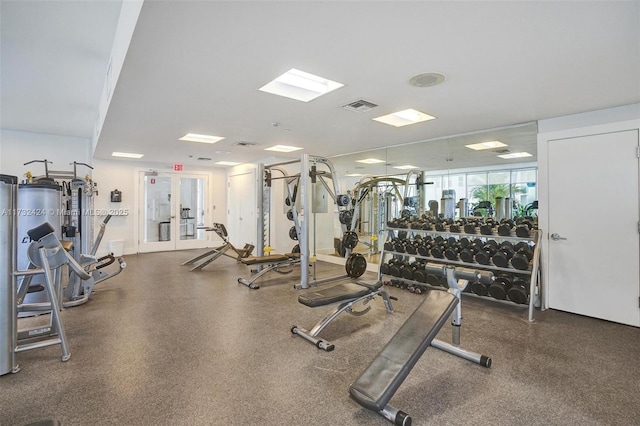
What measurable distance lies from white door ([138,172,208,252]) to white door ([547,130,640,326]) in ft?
23.0

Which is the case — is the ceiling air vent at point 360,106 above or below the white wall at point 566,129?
above

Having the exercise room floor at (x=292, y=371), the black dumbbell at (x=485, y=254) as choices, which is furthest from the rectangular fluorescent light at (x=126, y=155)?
the black dumbbell at (x=485, y=254)

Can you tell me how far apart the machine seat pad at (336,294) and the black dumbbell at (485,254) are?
1.45 meters

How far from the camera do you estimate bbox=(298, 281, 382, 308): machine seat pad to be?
2809mm

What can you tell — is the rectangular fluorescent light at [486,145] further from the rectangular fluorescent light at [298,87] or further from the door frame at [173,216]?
the door frame at [173,216]

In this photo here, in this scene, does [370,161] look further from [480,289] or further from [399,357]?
[399,357]

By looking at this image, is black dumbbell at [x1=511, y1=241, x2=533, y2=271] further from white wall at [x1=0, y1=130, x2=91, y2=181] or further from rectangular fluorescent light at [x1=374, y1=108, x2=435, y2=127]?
white wall at [x1=0, y1=130, x2=91, y2=181]

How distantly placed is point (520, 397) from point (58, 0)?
4.32m

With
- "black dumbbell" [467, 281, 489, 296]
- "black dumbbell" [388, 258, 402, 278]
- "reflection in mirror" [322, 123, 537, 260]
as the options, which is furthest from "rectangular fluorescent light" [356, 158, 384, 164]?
"black dumbbell" [467, 281, 489, 296]

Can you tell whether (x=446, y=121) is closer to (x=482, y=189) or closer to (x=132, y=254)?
(x=482, y=189)

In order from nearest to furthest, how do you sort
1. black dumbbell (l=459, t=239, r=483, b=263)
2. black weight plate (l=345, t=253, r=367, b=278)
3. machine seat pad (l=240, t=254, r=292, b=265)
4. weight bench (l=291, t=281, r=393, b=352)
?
weight bench (l=291, t=281, r=393, b=352) → black dumbbell (l=459, t=239, r=483, b=263) → black weight plate (l=345, t=253, r=367, b=278) → machine seat pad (l=240, t=254, r=292, b=265)

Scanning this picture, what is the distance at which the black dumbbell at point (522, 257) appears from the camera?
3.59 metres

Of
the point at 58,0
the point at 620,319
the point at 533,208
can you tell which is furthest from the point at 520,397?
the point at 58,0

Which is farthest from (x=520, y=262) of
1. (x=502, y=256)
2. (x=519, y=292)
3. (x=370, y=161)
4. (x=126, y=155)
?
(x=126, y=155)
